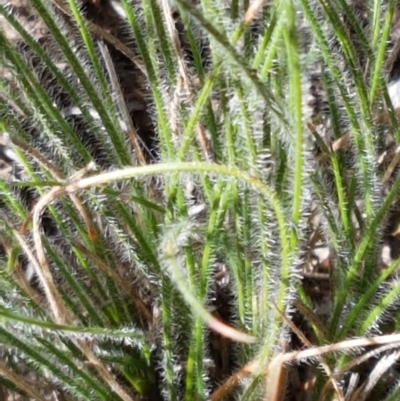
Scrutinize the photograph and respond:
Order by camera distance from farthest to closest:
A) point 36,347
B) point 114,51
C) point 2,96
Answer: point 114,51
point 2,96
point 36,347

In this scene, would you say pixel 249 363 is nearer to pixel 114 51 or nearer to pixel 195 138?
pixel 195 138

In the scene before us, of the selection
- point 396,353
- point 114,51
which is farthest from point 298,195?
point 114,51

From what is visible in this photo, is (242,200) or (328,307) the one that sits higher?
(242,200)

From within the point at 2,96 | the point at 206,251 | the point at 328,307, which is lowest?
the point at 328,307

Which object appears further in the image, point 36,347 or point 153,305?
point 153,305

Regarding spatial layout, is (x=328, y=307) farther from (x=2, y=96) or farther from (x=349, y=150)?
(x=2, y=96)

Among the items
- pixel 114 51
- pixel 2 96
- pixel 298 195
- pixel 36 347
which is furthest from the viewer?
pixel 114 51
